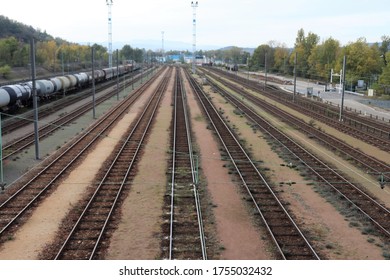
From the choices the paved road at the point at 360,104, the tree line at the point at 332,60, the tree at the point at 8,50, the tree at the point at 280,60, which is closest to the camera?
the paved road at the point at 360,104

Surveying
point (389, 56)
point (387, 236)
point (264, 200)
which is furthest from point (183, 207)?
point (389, 56)

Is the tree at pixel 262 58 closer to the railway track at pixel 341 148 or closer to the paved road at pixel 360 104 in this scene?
the paved road at pixel 360 104

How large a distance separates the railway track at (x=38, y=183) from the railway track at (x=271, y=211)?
8.93 meters

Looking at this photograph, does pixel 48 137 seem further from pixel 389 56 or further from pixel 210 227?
pixel 389 56

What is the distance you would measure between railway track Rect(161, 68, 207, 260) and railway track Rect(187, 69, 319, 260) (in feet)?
7.66

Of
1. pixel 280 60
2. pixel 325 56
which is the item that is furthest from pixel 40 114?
pixel 280 60

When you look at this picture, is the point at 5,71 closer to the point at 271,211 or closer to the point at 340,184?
the point at 340,184

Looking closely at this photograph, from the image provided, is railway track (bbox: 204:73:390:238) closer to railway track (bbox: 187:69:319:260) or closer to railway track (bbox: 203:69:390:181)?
railway track (bbox: 203:69:390:181)

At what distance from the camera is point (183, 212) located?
1758cm

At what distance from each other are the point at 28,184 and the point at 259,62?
15207 cm

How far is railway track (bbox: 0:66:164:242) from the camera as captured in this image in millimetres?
16906

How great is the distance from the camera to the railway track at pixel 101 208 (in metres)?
13.9

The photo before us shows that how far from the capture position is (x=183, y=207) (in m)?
Result: 18.2

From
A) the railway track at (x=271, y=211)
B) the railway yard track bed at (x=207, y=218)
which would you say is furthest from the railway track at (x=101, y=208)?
the railway track at (x=271, y=211)
